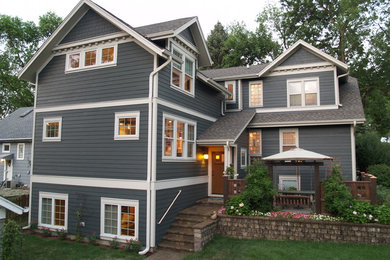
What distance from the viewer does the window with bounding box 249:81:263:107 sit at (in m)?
14.1

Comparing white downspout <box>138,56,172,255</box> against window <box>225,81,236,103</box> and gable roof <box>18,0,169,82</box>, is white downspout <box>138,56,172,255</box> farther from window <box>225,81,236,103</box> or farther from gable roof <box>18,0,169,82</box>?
window <box>225,81,236,103</box>

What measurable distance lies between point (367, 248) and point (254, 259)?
3.20 m

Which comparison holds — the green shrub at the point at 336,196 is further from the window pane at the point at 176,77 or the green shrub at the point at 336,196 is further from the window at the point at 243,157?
the window pane at the point at 176,77

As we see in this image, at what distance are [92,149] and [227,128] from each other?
557 cm

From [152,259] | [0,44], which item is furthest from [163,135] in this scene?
[0,44]

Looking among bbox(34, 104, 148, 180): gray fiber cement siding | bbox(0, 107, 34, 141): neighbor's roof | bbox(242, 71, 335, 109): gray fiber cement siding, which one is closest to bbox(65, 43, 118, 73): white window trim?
bbox(34, 104, 148, 180): gray fiber cement siding

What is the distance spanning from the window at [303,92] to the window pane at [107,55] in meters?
A: 8.48

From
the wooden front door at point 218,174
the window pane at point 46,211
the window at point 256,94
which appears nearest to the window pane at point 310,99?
the window at point 256,94

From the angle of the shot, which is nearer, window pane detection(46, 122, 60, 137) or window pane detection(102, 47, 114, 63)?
window pane detection(102, 47, 114, 63)

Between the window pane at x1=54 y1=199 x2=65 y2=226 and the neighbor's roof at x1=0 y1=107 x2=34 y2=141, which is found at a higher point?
the neighbor's roof at x1=0 y1=107 x2=34 y2=141

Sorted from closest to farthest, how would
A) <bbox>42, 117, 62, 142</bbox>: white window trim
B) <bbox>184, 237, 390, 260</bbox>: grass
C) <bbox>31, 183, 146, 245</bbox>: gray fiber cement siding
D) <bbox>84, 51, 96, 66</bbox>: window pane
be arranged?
<bbox>184, 237, 390, 260</bbox>: grass, <bbox>31, 183, 146, 245</bbox>: gray fiber cement siding, <bbox>84, 51, 96, 66</bbox>: window pane, <bbox>42, 117, 62, 142</bbox>: white window trim

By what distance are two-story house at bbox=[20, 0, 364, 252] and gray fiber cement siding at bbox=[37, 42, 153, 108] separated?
38 mm

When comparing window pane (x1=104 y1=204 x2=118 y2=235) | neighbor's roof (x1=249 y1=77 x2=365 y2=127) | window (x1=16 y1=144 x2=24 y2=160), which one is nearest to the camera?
window pane (x1=104 y1=204 x2=118 y2=235)

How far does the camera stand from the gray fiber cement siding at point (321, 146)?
1171 cm
